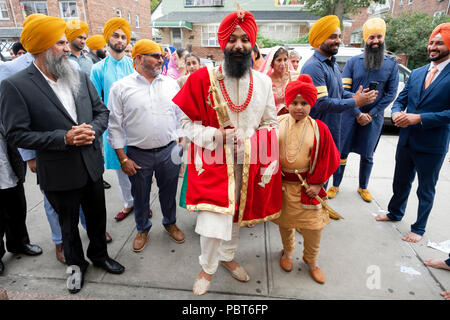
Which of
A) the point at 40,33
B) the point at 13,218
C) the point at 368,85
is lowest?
the point at 13,218

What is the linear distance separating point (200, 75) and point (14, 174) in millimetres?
2002

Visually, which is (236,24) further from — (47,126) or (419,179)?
(419,179)

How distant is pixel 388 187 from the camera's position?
450 cm

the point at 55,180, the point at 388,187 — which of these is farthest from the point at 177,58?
the point at 388,187

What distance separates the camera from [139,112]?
261 centimetres

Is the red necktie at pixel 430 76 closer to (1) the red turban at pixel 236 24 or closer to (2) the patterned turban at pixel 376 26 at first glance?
(2) the patterned turban at pixel 376 26

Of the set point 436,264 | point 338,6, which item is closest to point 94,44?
point 436,264

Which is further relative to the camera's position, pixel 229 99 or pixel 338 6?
pixel 338 6

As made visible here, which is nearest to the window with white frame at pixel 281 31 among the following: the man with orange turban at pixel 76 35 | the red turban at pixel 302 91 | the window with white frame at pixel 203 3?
the window with white frame at pixel 203 3

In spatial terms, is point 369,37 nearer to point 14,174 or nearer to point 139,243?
point 139,243

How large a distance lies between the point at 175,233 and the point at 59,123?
5.68 feet

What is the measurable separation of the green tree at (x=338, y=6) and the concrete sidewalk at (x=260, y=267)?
63.4 ft

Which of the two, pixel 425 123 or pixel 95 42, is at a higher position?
pixel 95 42

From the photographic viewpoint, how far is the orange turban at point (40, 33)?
1878 mm
